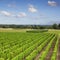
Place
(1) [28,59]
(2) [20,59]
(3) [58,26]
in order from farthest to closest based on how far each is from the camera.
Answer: (3) [58,26], (2) [20,59], (1) [28,59]

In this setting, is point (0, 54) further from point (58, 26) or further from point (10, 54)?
point (58, 26)

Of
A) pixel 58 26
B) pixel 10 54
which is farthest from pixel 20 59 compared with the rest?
pixel 58 26

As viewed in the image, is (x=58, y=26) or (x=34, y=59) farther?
(x=58, y=26)

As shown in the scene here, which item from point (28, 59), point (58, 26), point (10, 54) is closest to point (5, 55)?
point (10, 54)

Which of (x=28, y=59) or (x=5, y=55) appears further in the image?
(x=5, y=55)

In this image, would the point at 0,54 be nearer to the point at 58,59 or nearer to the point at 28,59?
the point at 28,59

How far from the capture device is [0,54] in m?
28.7

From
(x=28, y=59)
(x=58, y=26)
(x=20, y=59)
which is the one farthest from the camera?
(x=58, y=26)

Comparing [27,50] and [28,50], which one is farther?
[28,50]

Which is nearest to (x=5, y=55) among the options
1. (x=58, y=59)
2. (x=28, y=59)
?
(x=28, y=59)

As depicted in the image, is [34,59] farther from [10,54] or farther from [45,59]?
[10,54]

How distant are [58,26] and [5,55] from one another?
559 feet

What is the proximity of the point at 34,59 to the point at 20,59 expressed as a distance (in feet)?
7.29

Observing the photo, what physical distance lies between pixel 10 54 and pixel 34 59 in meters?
3.46
